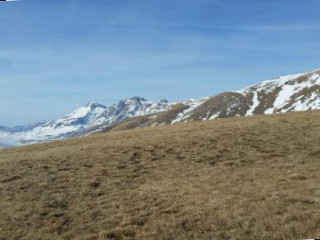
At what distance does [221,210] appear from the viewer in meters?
19.8

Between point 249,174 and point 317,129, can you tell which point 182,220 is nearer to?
point 249,174

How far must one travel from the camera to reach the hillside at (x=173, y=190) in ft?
59.7

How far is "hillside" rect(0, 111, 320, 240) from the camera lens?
1820 centimetres

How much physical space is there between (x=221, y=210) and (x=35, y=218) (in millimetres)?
9059

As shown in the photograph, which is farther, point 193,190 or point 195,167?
point 195,167

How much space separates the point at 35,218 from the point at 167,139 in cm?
2305

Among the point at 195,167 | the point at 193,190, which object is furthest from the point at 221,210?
the point at 195,167

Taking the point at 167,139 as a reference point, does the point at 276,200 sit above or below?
below

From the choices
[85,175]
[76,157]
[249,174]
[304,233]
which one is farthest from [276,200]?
[76,157]

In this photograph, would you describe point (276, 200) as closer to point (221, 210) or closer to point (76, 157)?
point (221, 210)

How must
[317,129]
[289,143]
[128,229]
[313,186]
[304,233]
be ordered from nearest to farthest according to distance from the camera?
1. [304,233]
2. [128,229]
3. [313,186]
4. [289,143]
5. [317,129]

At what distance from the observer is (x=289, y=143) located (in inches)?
1407

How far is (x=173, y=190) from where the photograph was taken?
24.5m

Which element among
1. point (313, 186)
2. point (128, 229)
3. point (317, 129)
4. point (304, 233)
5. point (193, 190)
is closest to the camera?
point (304, 233)
